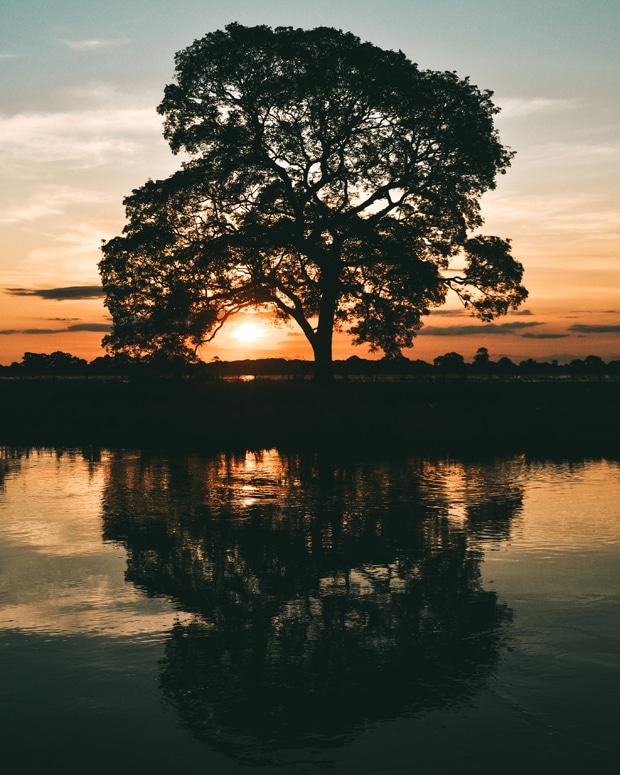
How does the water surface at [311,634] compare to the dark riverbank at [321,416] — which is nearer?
the water surface at [311,634]

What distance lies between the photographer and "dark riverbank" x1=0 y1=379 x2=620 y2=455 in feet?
96.8

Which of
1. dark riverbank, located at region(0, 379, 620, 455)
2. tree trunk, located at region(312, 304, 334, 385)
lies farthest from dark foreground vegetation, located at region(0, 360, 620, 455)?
tree trunk, located at region(312, 304, 334, 385)

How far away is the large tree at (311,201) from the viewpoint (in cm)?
3612

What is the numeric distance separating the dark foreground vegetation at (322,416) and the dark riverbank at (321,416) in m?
0.04

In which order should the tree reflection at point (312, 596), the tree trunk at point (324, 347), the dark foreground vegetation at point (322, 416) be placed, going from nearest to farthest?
1. the tree reflection at point (312, 596)
2. the dark foreground vegetation at point (322, 416)
3. the tree trunk at point (324, 347)

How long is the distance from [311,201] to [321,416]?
10.1m

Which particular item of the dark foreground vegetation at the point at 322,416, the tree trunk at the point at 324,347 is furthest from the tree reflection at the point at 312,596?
the tree trunk at the point at 324,347

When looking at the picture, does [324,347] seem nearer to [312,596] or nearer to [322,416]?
[322,416]

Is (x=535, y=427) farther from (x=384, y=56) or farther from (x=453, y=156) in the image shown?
(x=384, y=56)

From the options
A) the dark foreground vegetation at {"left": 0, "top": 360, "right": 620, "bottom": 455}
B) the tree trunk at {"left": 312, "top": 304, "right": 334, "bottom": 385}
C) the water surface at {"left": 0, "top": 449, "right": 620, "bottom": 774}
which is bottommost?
the water surface at {"left": 0, "top": 449, "right": 620, "bottom": 774}

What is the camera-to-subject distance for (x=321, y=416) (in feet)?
108

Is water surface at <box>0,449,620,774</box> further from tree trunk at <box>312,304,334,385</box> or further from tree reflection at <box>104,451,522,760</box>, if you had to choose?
tree trunk at <box>312,304,334,385</box>

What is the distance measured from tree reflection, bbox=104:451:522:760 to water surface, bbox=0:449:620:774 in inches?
1.1

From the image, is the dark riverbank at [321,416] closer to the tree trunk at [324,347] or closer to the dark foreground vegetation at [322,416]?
the dark foreground vegetation at [322,416]
